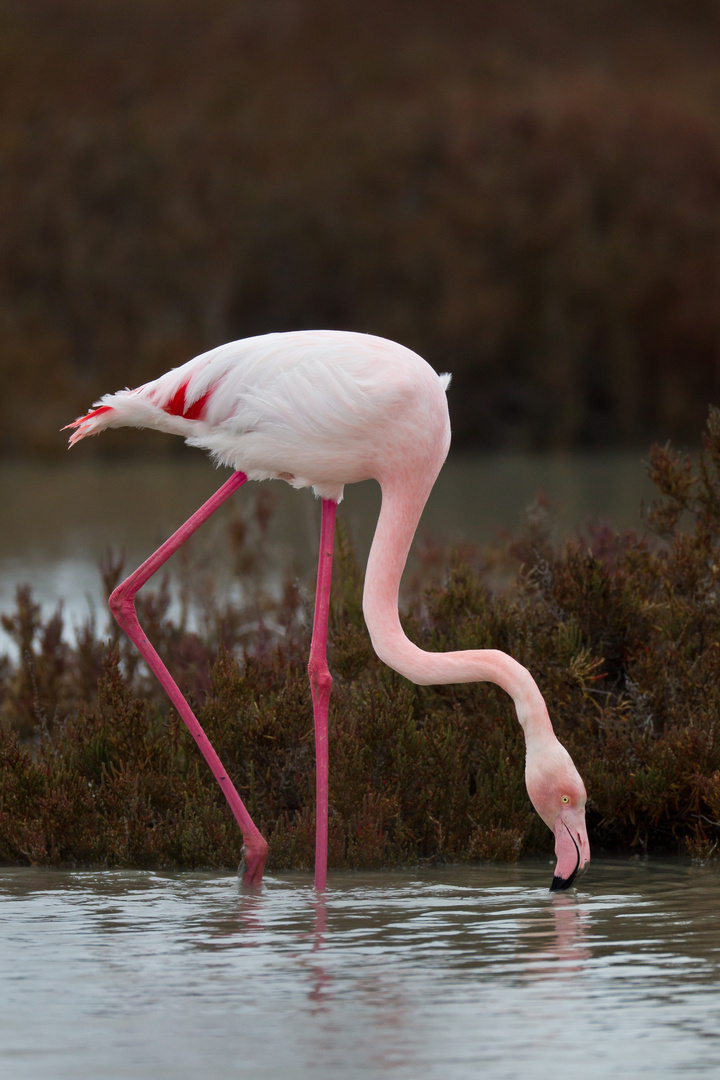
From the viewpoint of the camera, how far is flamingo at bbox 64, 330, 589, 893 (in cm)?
578

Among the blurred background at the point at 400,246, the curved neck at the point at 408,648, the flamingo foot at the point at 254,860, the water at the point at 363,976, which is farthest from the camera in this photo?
the blurred background at the point at 400,246

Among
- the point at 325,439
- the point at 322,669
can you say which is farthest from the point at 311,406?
the point at 322,669

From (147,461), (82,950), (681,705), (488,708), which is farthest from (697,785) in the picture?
(147,461)

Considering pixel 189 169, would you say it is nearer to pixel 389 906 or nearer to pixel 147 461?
pixel 147 461

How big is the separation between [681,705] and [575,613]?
682 millimetres

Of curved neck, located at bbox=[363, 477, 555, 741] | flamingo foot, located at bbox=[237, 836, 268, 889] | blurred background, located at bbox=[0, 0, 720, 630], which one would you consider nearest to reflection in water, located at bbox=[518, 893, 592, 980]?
curved neck, located at bbox=[363, 477, 555, 741]

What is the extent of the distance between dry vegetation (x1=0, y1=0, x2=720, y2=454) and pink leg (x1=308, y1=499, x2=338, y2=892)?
3571 cm

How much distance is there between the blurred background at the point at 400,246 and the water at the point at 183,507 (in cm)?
88

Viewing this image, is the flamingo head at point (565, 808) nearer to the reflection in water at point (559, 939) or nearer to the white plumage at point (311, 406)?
the reflection in water at point (559, 939)

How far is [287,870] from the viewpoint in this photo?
6.42 meters

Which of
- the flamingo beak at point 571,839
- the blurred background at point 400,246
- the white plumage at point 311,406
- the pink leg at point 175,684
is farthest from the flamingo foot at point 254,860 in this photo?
the blurred background at point 400,246

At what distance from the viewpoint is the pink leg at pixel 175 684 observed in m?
5.96

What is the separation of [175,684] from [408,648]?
985 mm

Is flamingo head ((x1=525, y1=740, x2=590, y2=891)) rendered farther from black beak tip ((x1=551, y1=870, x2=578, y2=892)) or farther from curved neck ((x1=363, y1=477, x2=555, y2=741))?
curved neck ((x1=363, y1=477, x2=555, y2=741))
